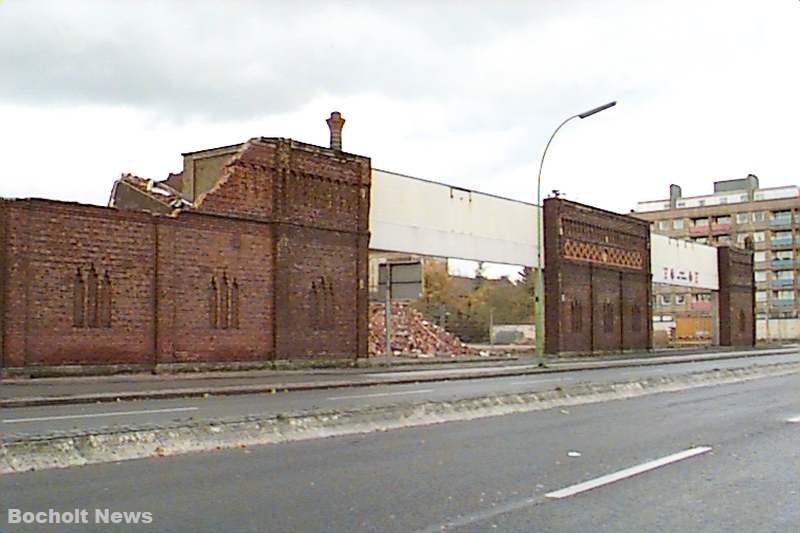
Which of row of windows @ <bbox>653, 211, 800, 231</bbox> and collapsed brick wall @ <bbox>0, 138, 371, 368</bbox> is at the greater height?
row of windows @ <bbox>653, 211, 800, 231</bbox>

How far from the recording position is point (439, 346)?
51031 millimetres

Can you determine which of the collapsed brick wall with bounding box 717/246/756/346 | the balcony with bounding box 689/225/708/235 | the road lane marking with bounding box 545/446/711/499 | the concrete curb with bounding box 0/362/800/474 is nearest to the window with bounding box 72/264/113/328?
the concrete curb with bounding box 0/362/800/474

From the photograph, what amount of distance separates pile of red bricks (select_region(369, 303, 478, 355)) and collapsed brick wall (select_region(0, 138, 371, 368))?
13488 millimetres

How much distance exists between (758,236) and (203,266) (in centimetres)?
10606

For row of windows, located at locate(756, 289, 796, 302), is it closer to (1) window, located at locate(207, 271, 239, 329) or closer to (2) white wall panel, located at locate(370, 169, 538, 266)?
(2) white wall panel, located at locate(370, 169, 538, 266)

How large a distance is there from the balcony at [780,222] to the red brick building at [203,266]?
320 ft

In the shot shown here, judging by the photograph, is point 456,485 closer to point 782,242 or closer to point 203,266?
point 203,266

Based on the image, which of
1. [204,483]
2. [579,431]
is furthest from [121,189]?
[204,483]

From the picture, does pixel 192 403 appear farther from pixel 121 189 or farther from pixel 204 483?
pixel 121 189

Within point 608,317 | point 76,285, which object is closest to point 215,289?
point 76,285

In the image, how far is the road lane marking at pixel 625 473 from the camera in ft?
28.6

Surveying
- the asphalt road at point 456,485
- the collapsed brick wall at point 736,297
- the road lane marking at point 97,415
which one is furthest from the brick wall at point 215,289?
the collapsed brick wall at point 736,297

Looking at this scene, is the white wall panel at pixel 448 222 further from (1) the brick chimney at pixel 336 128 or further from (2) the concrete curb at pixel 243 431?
(2) the concrete curb at pixel 243 431

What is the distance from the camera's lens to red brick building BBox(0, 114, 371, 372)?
24.6 meters
